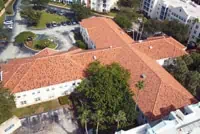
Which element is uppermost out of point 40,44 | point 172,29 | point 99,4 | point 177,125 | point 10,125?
point 172,29

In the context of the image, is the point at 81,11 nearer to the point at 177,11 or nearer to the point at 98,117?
the point at 177,11

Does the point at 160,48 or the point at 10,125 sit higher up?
the point at 160,48

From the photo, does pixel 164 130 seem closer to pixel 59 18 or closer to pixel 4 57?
pixel 4 57

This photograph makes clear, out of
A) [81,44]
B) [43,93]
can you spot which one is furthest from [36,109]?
[81,44]

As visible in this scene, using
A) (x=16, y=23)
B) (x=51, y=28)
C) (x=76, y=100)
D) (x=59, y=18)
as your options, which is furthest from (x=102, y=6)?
(x=76, y=100)

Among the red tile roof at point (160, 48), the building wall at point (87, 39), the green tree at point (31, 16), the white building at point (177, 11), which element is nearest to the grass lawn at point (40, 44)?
the building wall at point (87, 39)

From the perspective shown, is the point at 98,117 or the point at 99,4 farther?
the point at 99,4


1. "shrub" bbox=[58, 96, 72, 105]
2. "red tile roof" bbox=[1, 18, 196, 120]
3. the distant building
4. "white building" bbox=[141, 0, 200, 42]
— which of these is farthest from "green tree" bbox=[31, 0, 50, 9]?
"shrub" bbox=[58, 96, 72, 105]
